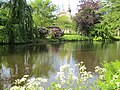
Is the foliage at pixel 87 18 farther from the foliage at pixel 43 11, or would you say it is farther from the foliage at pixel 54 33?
the foliage at pixel 43 11

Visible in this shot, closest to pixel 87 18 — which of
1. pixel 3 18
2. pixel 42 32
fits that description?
pixel 42 32

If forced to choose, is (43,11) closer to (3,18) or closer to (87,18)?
(87,18)

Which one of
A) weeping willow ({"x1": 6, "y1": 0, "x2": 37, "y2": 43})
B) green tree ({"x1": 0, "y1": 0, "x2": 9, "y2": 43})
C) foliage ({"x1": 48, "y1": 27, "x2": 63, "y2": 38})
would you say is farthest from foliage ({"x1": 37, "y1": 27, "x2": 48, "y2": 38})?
green tree ({"x1": 0, "y1": 0, "x2": 9, "y2": 43})

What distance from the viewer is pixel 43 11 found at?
3534cm

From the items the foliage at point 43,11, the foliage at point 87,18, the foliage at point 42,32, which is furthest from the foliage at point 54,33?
the foliage at point 43,11

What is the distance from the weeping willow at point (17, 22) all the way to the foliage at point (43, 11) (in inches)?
515

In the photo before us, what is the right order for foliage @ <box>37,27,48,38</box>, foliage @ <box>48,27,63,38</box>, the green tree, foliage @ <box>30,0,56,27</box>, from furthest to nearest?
foliage @ <box>30,0,56,27</box> → foliage @ <box>48,27,63,38</box> → foliage @ <box>37,27,48,38</box> → the green tree

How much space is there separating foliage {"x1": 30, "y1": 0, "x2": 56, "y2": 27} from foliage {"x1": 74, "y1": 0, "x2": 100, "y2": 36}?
503 centimetres

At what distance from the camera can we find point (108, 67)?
5.43 metres

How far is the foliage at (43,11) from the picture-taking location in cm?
3466

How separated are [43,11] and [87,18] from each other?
7.46 meters

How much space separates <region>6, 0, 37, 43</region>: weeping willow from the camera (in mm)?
19656

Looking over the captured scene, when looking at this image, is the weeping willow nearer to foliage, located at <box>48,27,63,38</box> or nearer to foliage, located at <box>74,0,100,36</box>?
foliage, located at <box>48,27,63,38</box>

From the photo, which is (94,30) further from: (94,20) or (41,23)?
(41,23)
